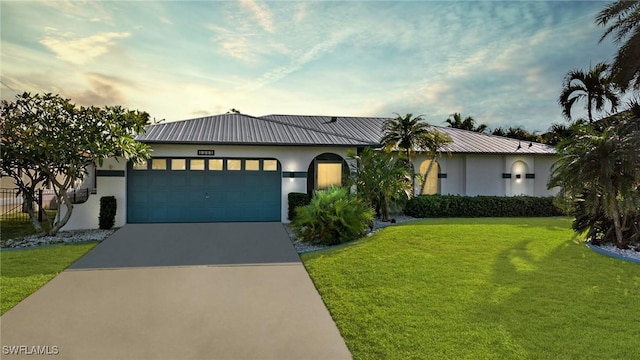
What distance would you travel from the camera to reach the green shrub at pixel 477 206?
15.8 m

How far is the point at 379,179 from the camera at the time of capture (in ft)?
44.4

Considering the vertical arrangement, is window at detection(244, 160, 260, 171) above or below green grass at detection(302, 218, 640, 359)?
above

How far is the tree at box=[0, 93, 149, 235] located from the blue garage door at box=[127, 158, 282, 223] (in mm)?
2153

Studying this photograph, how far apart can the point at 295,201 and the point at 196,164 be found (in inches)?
152

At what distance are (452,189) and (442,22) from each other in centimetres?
826

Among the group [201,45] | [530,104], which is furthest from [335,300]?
[530,104]

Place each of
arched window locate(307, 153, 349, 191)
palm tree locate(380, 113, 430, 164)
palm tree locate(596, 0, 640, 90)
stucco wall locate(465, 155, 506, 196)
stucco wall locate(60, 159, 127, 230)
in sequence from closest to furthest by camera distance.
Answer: palm tree locate(596, 0, 640, 90), stucco wall locate(60, 159, 127, 230), palm tree locate(380, 113, 430, 164), arched window locate(307, 153, 349, 191), stucco wall locate(465, 155, 506, 196)

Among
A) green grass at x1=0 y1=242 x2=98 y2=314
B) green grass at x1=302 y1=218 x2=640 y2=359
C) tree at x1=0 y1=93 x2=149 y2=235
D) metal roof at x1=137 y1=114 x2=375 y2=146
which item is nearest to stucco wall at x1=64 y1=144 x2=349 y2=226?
metal roof at x1=137 y1=114 x2=375 y2=146

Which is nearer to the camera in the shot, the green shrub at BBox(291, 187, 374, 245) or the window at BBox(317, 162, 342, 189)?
the green shrub at BBox(291, 187, 374, 245)

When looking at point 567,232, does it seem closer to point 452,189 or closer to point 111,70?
point 452,189

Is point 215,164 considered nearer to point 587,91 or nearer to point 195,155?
point 195,155

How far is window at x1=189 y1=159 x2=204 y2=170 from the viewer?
1460 cm

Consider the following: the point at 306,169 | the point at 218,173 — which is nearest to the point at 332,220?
the point at 306,169

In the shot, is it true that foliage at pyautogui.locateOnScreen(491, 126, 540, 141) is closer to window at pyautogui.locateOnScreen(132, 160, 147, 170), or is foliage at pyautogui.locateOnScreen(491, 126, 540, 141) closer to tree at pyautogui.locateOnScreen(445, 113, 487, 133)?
tree at pyautogui.locateOnScreen(445, 113, 487, 133)
